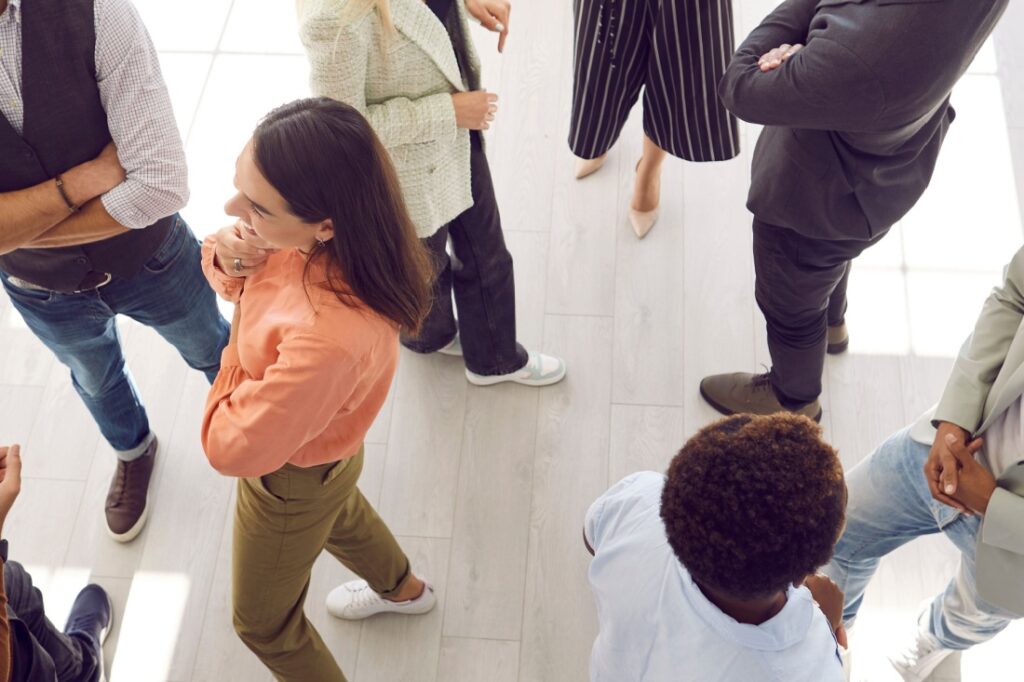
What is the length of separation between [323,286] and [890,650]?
1.88 meters

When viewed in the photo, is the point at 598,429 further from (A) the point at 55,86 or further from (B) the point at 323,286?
(A) the point at 55,86

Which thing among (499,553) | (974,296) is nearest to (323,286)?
(499,553)

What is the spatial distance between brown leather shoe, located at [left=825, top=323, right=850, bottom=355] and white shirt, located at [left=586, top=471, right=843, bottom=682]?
1599mm

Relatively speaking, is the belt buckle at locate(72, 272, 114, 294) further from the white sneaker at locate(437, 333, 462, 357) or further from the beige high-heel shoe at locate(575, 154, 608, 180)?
the beige high-heel shoe at locate(575, 154, 608, 180)

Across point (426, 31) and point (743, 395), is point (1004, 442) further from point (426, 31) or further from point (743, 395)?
point (426, 31)

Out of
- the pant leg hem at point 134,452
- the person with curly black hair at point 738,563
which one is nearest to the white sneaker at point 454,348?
the pant leg hem at point 134,452

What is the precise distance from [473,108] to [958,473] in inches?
52.0

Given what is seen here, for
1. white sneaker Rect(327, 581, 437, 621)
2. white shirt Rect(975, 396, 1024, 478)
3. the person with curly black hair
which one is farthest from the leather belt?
white shirt Rect(975, 396, 1024, 478)

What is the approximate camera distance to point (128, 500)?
283 cm

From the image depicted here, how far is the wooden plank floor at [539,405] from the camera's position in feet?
8.75

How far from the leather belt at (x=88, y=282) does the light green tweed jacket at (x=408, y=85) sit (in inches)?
25.4

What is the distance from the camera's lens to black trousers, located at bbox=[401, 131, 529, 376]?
2566 mm

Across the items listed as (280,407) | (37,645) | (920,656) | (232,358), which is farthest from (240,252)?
(920,656)

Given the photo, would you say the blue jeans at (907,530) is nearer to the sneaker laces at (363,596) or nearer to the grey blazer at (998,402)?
the grey blazer at (998,402)
